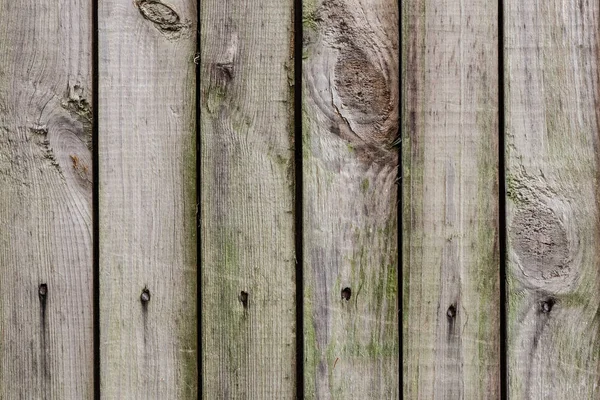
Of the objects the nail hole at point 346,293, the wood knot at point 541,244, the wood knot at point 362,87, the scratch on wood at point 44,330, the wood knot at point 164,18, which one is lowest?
the scratch on wood at point 44,330

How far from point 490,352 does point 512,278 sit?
0.51ft

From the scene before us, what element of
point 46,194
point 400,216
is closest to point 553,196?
point 400,216

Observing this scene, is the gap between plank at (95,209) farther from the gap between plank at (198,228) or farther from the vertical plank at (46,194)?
the gap between plank at (198,228)

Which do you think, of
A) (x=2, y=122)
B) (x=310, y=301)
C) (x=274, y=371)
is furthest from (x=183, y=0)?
(x=274, y=371)

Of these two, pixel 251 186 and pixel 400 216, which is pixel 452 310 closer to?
pixel 400 216

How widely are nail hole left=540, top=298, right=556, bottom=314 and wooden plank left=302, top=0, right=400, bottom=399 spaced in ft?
0.94

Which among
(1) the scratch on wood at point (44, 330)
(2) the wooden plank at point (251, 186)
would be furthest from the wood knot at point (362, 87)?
(1) the scratch on wood at point (44, 330)

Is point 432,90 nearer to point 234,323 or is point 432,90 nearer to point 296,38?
point 296,38

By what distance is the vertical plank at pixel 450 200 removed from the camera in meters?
1.34

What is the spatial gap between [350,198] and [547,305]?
441 millimetres

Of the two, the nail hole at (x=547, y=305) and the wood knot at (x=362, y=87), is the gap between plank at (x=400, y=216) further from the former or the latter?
the nail hole at (x=547, y=305)

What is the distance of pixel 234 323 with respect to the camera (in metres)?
1.36

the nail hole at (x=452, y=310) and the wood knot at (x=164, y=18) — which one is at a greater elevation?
the wood knot at (x=164, y=18)

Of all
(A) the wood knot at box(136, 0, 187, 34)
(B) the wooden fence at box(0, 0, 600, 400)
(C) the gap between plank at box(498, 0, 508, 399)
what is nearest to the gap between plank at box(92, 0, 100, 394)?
(B) the wooden fence at box(0, 0, 600, 400)
